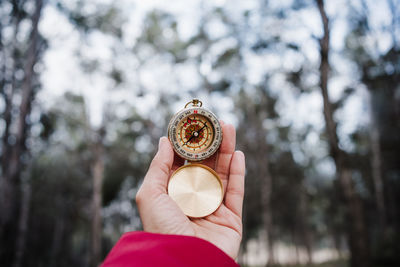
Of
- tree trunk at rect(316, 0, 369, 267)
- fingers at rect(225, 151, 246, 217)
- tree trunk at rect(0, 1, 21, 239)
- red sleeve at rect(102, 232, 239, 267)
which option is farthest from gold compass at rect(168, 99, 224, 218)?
tree trunk at rect(0, 1, 21, 239)

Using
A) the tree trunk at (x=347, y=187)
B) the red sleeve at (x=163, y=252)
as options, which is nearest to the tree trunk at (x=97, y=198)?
the tree trunk at (x=347, y=187)

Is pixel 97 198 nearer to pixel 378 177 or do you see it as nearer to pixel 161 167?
pixel 161 167

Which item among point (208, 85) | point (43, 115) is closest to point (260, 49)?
point (208, 85)

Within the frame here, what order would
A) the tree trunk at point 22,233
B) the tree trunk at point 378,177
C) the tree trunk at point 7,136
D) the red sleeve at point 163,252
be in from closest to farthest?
the red sleeve at point 163,252, the tree trunk at point 7,136, the tree trunk at point 22,233, the tree trunk at point 378,177

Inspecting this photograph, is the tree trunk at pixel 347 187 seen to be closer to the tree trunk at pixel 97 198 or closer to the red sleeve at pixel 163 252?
the red sleeve at pixel 163 252

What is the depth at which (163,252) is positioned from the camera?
5.66 feet

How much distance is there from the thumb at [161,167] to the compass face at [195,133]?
0.22 meters

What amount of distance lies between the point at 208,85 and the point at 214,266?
20.5 metres

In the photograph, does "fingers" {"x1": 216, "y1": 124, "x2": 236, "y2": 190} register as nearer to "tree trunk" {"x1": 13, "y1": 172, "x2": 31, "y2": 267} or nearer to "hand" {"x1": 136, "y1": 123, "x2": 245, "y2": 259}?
"hand" {"x1": 136, "y1": 123, "x2": 245, "y2": 259}

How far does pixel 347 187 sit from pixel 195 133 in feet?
26.8

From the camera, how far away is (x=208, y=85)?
2186 centimetres

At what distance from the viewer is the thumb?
2.47 meters

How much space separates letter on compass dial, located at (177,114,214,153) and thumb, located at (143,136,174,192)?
277 mm

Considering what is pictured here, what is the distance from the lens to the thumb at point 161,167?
2473 millimetres
